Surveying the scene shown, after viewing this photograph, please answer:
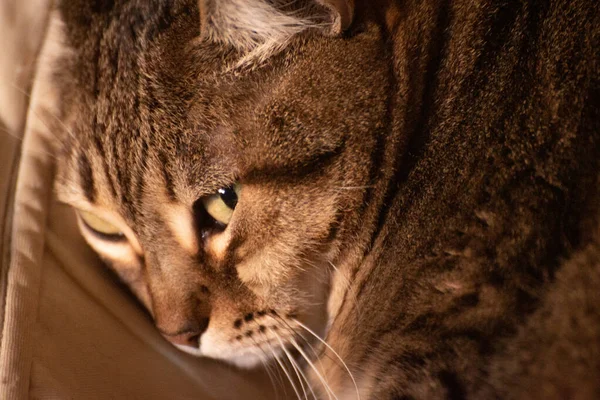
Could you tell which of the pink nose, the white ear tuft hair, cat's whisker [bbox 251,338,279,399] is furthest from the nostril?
the white ear tuft hair

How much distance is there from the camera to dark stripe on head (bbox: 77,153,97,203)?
43.6 inches

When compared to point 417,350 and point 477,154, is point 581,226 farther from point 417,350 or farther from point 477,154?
point 417,350

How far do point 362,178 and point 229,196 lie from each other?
228mm

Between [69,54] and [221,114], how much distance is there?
17.0 inches

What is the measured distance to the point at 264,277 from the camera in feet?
3.46

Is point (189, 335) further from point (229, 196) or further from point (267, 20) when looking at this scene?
point (267, 20)

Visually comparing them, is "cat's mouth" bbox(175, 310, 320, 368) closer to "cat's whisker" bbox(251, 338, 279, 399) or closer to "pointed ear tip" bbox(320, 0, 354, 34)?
"cat's whisker" bbox(251, 338, 279, 399)

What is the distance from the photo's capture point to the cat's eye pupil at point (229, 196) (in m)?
0.99

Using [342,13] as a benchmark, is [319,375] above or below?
below

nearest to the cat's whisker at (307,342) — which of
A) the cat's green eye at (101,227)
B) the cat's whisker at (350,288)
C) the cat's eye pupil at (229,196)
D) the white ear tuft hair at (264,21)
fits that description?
the cat's whisker at (350,288)

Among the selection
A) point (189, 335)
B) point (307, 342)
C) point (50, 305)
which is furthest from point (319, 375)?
point (50, 305)

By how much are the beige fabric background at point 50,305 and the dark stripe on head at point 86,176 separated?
0.47ft

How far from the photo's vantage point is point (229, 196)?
3.29ft

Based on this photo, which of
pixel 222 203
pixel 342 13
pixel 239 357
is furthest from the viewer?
pixel 239 357
